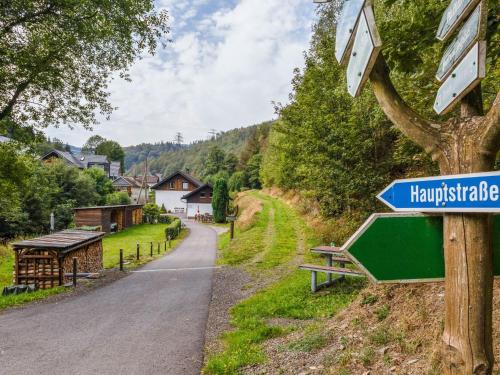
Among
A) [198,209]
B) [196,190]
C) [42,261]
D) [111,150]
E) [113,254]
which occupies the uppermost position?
[111,150]

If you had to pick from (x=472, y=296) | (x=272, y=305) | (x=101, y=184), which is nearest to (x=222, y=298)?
(x=272, y=305)

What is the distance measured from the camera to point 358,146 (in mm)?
10797

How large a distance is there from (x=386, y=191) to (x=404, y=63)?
5.75ft

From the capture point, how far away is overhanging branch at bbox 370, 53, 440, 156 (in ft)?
5.95

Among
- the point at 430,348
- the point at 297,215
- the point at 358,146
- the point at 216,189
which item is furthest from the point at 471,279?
the point at 216,189

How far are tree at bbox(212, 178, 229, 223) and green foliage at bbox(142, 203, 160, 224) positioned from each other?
9666 millimetres

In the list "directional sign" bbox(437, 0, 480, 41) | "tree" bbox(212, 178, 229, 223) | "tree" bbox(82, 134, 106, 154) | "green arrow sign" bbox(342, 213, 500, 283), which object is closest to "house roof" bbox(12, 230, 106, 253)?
"green arrow sign" bbox(342, 213, 500, 283)

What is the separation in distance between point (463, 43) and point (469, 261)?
1048mm

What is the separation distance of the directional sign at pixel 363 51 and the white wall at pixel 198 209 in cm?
5336

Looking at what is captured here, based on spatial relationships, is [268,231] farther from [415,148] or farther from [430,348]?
[430,348]

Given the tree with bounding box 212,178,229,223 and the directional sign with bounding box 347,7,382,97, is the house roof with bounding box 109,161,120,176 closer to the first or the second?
the tree with bounding box 212,178,229,223

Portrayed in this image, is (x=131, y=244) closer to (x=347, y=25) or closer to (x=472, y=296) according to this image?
(x=347, y=25)

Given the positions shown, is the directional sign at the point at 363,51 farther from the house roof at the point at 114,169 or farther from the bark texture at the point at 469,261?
the house roof at the point at 114,169

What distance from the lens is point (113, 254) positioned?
2442 cm
